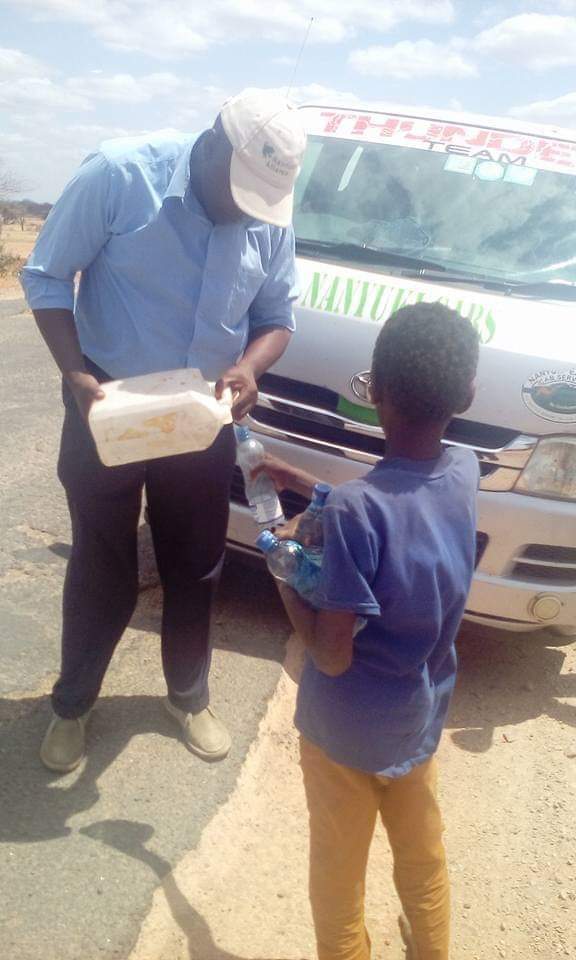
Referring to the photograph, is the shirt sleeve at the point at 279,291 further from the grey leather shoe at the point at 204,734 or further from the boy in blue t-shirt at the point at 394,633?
the grey leather shoe at the point at 204,734

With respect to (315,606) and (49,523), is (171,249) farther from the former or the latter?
(49,523)

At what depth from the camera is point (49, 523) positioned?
15.4 ft

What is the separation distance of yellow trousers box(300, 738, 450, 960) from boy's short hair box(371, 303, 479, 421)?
2.66ft

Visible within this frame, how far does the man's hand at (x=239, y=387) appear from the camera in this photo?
245cm

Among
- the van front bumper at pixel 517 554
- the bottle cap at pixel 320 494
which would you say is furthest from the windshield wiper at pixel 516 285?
the bottle cap at pixel 320 494

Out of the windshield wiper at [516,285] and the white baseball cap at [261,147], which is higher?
the white baseball cap at [261,147]

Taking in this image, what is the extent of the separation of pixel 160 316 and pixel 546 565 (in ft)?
6.15

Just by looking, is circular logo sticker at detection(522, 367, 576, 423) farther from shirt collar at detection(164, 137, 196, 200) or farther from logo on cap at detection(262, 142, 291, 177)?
shirt collar at detection(164, 137, 196, 200)

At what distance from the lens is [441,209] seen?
13.9ft

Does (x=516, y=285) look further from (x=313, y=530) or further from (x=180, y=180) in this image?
(x=313, y=530)

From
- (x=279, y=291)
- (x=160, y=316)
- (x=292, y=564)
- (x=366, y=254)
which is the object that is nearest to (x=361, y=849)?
(x=292, y=564)

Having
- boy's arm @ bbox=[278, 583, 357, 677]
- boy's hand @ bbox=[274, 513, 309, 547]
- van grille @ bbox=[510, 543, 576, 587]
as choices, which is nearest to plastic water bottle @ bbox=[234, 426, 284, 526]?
boy's hand @ bbox=[274, 513, 309, 547]

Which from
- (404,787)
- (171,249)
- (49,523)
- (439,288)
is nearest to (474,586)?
(439,288)

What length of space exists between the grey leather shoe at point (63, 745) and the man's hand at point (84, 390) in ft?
3.48
